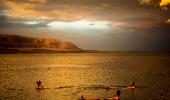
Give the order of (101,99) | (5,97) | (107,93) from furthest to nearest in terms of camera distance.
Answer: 1. (107,93)
2. (5,97)
3. (101,99)

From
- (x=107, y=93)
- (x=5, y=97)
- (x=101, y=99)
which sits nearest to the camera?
(x=101, y=99)

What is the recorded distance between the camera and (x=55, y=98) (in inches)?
2329

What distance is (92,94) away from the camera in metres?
64.3

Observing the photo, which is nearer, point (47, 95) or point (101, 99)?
point (101, 99)

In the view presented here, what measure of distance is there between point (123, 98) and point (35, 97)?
15207mm

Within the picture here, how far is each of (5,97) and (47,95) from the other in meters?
7.53

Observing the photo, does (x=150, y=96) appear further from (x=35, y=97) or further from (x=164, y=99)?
(x=35, y=97)

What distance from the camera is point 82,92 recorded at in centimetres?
6781

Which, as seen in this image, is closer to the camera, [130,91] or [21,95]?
[21,95]

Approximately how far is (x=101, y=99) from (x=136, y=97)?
7.01 m

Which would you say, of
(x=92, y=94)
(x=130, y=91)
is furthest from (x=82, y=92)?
(x=130, y=91)

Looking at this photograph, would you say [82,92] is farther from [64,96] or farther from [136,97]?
[136,97]

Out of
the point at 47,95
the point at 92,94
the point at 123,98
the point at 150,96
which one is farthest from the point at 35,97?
the point at 150,96

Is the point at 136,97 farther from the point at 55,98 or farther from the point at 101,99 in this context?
the point at 55,98
